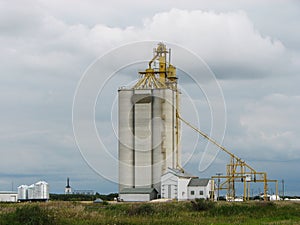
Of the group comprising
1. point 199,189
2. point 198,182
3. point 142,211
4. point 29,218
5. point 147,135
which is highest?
point 147,135

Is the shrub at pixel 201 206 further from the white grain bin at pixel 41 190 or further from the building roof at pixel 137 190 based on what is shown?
the white grain bin at pixel 41 190

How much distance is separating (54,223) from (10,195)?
58.4 meters

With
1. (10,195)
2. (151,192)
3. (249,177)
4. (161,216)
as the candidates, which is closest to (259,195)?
(249,177)

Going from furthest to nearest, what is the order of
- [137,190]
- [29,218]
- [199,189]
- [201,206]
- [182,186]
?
[199,189] → [182,186] → [137,190] → [201,206] → [29,218]

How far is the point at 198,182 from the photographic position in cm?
7475

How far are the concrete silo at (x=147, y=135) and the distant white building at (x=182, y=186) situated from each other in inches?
88.3

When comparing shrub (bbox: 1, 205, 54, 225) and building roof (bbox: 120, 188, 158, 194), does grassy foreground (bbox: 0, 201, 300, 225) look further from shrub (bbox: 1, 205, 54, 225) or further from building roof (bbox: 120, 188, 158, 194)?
building roof (bbox: 120, 188, 158, 194)

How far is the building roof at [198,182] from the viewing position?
2917 inches

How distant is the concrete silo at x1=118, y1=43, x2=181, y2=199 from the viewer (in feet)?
244

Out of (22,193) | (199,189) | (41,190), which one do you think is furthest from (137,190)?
(22,193)

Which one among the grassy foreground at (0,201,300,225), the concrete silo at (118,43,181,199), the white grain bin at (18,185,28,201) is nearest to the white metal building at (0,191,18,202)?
the white grain bin at (18,185,28,201)

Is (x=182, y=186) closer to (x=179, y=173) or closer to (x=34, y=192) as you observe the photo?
(x=179, y=173)

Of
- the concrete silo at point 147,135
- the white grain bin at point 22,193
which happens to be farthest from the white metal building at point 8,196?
the concrete silo at point 147,135

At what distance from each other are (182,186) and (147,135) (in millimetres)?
7874
